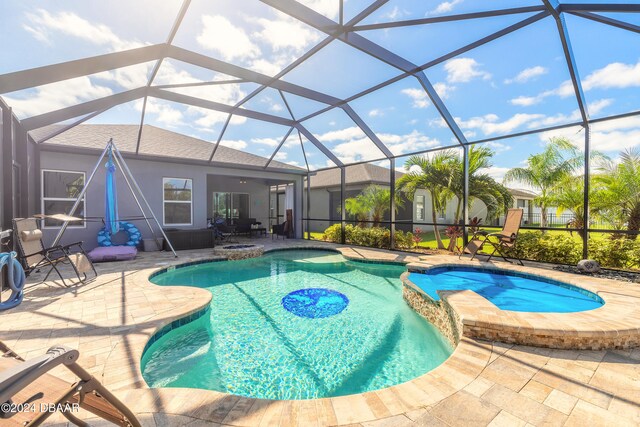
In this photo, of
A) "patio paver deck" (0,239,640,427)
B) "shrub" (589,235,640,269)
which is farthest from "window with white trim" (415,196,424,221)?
"patio paver deck" (0,239,640,427)

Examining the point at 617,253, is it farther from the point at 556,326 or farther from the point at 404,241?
the point at 404,241

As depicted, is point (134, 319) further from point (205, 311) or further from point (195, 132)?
point (195, 132)

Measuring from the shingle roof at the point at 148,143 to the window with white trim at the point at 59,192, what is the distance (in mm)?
1030

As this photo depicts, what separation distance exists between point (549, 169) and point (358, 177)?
901 cm

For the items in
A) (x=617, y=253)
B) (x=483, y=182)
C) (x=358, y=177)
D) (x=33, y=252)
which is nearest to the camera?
(x=33, y=252)

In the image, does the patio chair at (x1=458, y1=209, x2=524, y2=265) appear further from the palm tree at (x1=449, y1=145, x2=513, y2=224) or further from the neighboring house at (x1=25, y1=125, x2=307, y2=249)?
the neighboring house at (x1=25, y1=125, x2=307, y2=249)

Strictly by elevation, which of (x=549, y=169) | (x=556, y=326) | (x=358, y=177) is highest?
(x=549, y=169)

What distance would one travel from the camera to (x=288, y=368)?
3305mm

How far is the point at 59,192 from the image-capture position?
8680mm

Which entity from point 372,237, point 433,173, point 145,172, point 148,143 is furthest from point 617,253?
point 148,143

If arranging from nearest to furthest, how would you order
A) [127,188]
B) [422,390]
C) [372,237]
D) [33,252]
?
[422,390]
[33,252]
[127,188]
[372,237]

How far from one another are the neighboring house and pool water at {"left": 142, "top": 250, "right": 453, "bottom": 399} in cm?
439

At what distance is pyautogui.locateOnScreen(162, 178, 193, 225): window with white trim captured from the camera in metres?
10.5

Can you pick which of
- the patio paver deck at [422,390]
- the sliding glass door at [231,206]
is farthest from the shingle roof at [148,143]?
the patio paver deck at [422,390]
